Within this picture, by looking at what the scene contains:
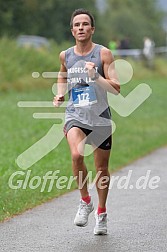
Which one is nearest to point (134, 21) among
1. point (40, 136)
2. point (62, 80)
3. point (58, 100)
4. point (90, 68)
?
point (40, 136)

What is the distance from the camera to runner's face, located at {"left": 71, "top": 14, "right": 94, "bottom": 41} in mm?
8273

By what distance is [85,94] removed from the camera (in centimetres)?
828

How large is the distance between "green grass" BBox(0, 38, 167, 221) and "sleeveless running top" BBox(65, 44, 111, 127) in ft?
5.49

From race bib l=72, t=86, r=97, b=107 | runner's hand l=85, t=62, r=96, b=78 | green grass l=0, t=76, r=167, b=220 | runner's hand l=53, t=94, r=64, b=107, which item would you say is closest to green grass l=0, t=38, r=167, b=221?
green grass l=0, t=76, r=167, b=220

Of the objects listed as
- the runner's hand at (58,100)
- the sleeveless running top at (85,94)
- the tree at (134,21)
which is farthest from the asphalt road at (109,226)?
the tree at (134,21)

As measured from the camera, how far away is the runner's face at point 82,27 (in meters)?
8.27

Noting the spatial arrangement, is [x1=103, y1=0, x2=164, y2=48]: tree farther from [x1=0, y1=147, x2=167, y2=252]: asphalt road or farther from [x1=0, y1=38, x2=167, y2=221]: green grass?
[x1=0, y1=147, x2=167, y2=252]: asphalt road

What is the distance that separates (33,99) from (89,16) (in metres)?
18.9

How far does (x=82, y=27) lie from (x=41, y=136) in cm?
999

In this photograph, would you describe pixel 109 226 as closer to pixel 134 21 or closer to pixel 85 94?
pixel 85 94

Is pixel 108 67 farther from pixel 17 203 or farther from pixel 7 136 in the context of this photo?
pixel 7 136

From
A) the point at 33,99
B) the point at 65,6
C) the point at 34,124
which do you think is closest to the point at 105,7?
the point at 65,6

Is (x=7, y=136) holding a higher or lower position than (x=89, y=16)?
lower

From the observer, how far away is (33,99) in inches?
1072
